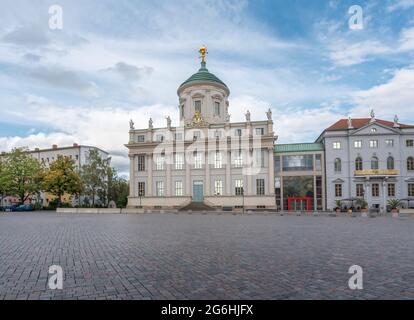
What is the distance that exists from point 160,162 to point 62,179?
1771 centimetres

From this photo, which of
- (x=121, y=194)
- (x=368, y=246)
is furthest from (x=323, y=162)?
(x=368, y=246)

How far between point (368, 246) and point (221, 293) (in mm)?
8889

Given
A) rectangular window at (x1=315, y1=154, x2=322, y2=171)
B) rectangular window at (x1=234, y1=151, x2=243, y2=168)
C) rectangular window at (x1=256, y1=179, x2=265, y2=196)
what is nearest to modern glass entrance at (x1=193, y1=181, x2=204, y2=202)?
rectangular window at (x1=234, y1=151, x2=243, y2=168)

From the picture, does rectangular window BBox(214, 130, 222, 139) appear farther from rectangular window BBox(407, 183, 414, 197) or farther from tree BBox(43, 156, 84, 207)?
rectangular window BBox(407, 183, 414, 197)

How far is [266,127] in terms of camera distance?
59.4 metres

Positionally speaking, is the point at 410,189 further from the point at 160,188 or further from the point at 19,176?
the point at 19,176

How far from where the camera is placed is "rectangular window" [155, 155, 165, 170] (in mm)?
62909

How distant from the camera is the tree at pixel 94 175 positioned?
65250 mm

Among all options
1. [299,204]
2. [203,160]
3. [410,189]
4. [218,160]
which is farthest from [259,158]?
[410,189]

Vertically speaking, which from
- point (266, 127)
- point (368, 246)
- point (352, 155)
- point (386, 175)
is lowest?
point (368, 246)

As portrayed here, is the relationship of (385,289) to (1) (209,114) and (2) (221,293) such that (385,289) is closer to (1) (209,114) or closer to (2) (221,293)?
(2) (221,293)

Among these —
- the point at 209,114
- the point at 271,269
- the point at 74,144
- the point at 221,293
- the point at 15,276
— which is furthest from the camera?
the point at 74,144

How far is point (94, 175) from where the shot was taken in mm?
65250

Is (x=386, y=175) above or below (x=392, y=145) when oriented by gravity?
below
